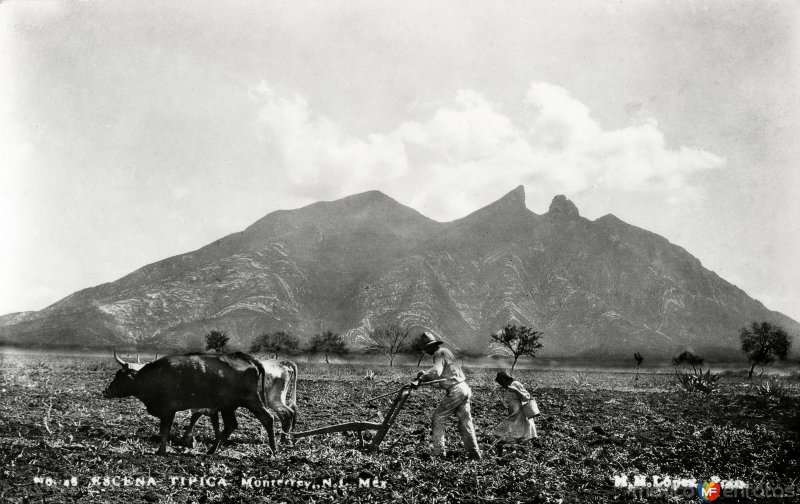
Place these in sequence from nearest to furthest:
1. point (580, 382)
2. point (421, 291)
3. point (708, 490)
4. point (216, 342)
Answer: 1. point (708, 490)
2. point (580, 382)
3. point (216, 342)
4. point (421, 291)

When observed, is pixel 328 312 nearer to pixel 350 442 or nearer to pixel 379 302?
pixel 379 302

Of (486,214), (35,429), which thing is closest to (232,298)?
(486,214)

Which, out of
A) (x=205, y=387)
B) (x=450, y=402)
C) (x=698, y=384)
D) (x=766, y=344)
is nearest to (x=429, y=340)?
(x=450, y=402)

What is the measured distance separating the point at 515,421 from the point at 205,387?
6072mm

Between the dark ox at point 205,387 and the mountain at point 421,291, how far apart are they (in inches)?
3636

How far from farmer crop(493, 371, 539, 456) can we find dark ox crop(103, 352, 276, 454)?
466 centimetres

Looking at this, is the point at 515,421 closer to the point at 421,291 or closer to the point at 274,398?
the point at 274,398

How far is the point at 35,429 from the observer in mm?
10188

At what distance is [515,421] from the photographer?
38.0 ft

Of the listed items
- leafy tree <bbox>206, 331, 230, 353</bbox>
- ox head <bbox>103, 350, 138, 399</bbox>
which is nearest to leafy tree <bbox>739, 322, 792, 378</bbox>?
leafy tree <bbox>206, 331, 230, 353</bbox>

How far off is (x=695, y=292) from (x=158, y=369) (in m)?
194

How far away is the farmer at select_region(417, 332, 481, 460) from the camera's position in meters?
9.60

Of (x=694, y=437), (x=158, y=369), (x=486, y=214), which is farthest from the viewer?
(x=486, y=214)

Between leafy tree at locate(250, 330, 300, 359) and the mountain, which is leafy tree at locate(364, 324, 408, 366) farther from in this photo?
the mountain
